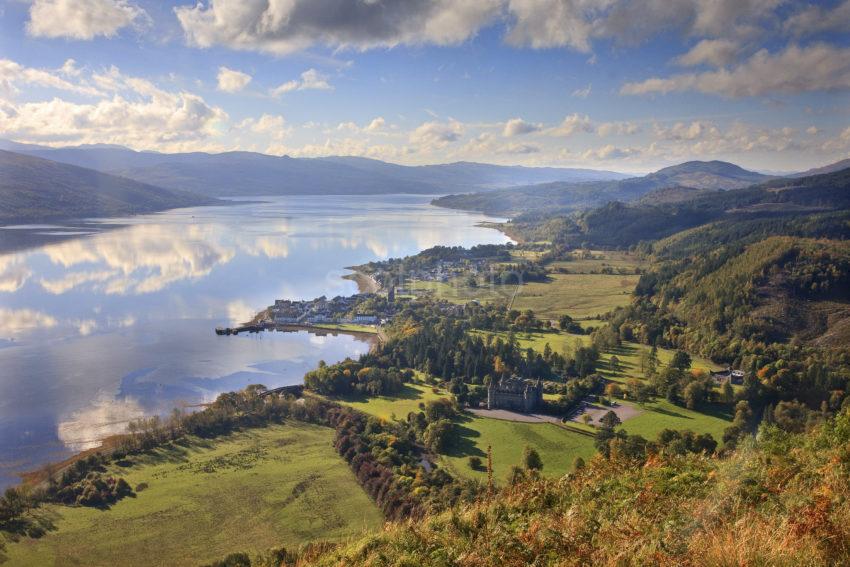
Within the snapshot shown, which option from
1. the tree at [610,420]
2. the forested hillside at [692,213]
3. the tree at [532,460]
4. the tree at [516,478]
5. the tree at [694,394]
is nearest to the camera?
the tree at [516,478]

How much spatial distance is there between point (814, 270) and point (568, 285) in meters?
17.4

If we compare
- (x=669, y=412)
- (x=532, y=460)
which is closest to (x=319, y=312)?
(x=669, y=412)

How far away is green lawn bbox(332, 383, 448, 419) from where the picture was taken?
66.7ft

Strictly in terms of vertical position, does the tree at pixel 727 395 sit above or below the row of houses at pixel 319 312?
above

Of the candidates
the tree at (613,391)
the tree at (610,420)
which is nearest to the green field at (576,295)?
the tree at (613,391)

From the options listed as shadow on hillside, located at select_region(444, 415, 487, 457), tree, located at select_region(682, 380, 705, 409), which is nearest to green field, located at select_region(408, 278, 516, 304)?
tree, located at select_region(682, 380, 705, 409)

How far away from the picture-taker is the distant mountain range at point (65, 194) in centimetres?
9569

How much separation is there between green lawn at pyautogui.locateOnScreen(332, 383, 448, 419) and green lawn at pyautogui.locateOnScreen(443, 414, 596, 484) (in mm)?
2378

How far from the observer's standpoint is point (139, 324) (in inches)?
1287

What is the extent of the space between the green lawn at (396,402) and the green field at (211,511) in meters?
3.24

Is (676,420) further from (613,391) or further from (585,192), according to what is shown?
(585,192)

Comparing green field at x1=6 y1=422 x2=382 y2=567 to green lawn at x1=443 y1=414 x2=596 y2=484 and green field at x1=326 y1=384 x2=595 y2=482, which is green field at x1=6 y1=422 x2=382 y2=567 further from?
green lawn at x1=443 y1=414 x2=596 y2=484

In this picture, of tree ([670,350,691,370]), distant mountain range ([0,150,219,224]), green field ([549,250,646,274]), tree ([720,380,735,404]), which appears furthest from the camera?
distant mountain range ([0,150,219,224])

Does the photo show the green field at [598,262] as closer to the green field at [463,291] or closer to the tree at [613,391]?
the green field at [463,291]
